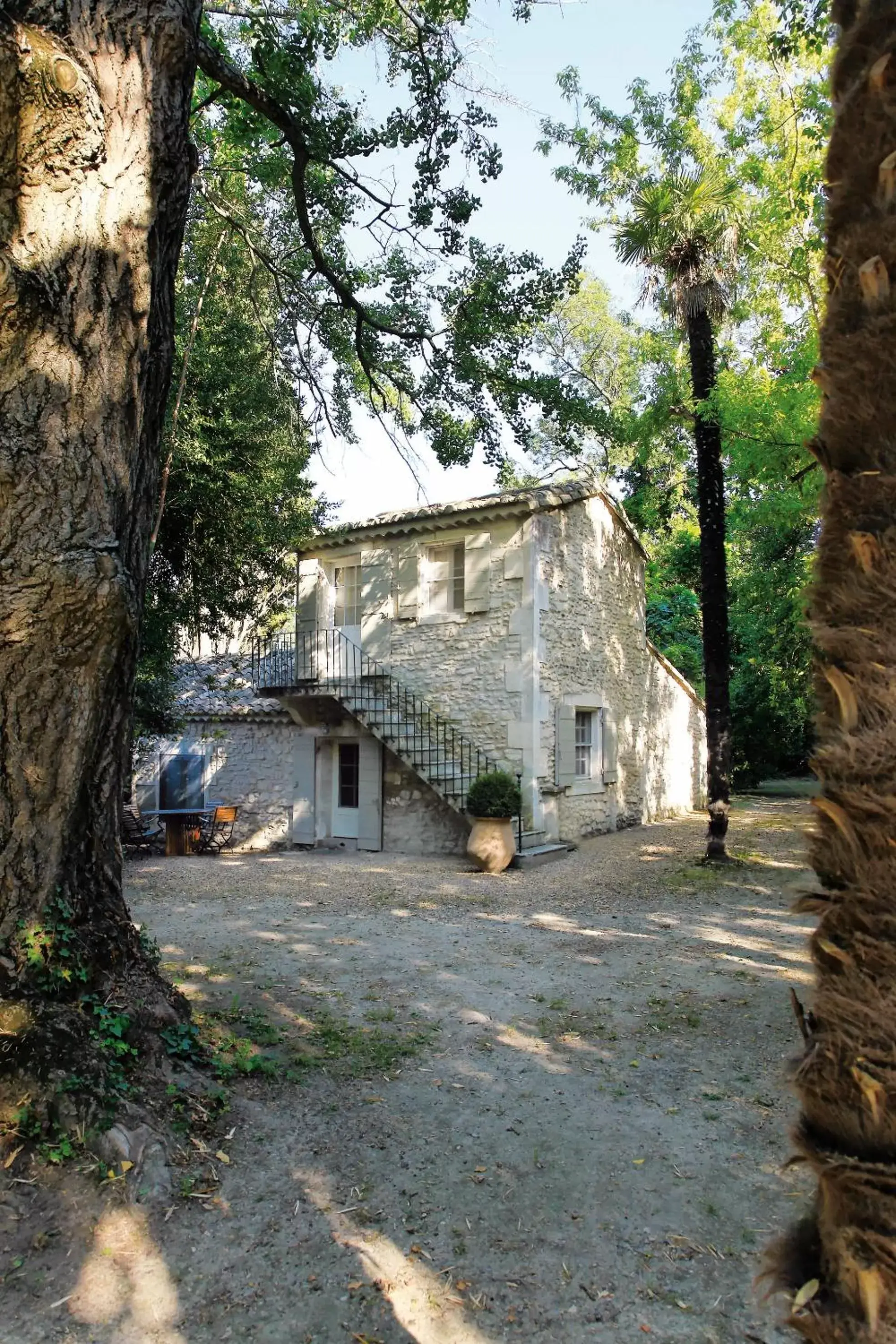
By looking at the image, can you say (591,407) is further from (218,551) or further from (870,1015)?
(870,1015)

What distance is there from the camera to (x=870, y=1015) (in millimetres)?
1251

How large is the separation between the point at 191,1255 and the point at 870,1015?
2.49 m

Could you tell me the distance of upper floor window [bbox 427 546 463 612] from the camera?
1298 centimetres

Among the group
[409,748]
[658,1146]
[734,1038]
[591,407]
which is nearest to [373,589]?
[409,748]

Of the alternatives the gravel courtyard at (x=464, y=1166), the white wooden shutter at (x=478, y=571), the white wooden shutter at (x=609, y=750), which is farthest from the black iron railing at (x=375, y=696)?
the gravel courtyard at (x=464, y=1166)

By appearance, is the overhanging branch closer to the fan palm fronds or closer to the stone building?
the fan palm fronds

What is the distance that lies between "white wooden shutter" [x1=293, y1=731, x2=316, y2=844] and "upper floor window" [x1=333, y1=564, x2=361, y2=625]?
213 cm

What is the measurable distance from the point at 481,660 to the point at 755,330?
8.36 metres

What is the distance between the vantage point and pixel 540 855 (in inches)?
448

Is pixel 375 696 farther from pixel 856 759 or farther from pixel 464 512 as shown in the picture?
pixel 856 759

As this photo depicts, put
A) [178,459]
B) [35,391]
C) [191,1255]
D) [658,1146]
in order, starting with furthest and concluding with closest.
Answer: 1. [178,459]
2. [658,1146]
3. [35,391]
4. [191,1255]

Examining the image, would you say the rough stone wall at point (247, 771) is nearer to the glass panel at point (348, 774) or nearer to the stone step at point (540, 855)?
the glass panel at point (348, 774)

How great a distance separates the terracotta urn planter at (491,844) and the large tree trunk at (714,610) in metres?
2.71

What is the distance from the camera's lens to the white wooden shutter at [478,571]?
12375 mm
